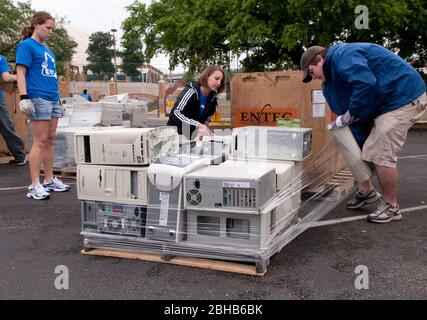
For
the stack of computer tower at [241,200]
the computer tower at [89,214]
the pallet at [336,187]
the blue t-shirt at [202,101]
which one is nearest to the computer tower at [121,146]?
the computer tower at [89,214]

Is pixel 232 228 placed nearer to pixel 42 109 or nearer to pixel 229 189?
pixel 229 189

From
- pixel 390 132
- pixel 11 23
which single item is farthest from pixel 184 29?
pixel 11 23

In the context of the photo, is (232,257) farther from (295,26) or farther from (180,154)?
(295,26)

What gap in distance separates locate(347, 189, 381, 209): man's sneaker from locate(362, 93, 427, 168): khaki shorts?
2.14ft

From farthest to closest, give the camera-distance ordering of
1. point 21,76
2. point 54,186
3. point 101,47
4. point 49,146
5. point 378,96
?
point 101,47 < point 54,186 < point 49,146 < point 21,76 < point 378,96

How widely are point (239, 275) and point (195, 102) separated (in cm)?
195

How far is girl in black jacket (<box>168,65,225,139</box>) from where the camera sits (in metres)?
4.20

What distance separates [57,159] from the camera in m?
6.25

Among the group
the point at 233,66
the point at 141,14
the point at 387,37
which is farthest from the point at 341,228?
the point at 141,14

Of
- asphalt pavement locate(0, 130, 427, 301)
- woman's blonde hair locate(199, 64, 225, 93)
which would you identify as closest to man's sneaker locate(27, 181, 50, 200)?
asphalt pavement locate(0, 130, 427, 301)

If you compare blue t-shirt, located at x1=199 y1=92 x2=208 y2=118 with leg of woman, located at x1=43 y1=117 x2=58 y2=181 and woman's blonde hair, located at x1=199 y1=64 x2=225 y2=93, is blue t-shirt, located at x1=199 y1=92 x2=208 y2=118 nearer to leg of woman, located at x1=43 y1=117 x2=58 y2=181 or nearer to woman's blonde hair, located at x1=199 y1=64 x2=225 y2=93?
woman's blonde hair, located at x1=199 y1=64 x2=225 y2=93

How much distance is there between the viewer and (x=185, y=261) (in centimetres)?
304

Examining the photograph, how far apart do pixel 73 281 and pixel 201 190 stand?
1.00 meters
